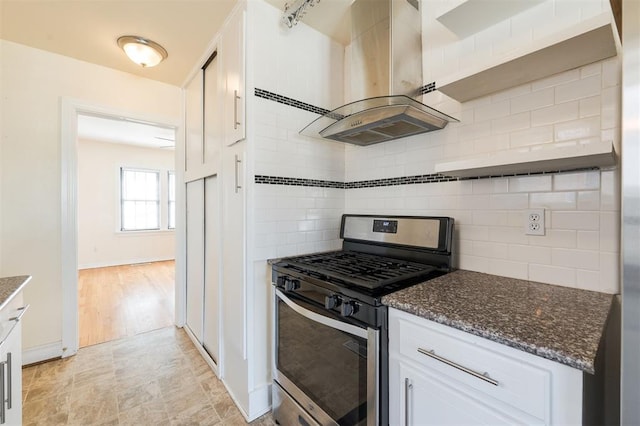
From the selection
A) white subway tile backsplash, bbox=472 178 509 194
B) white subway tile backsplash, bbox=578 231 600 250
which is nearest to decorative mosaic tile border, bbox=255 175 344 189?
white subway tile backsplash, bbox=472 178 509 194

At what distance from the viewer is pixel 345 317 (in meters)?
1.14

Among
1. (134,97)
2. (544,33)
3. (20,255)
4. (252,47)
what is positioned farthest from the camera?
(134,97)

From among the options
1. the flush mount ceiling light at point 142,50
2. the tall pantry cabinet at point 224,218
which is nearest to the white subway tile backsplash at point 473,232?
the tall pantry cabinet at point 224,218

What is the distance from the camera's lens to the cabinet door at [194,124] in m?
2.42

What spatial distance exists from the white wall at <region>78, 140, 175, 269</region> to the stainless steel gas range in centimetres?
582

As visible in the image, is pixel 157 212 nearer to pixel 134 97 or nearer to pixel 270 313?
pixel 134 97

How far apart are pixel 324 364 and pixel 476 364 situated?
0.70m

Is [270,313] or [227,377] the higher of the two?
[270,313]

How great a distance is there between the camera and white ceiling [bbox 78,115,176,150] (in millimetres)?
4398

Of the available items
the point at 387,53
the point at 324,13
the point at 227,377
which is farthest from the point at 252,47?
the point at 227,377

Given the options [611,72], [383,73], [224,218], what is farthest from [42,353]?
[611,72]

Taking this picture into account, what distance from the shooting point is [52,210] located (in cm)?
234

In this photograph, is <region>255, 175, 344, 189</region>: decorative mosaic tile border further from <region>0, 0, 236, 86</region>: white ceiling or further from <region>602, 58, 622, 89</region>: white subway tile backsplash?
<region>602, 58, 622, 89</region>: white subway tile backsplash

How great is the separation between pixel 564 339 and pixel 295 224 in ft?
4.57
